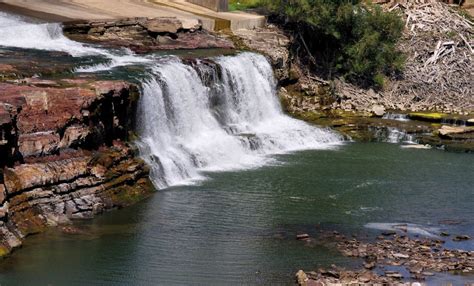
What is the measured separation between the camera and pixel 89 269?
23.3 meters

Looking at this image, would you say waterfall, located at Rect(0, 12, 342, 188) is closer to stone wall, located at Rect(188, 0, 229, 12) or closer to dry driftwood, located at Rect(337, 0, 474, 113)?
dry driftwood, located at Rect(337, 0, 474, 113)

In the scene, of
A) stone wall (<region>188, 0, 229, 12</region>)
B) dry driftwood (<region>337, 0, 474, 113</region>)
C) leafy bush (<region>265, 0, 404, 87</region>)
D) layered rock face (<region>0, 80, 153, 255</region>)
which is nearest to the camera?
layered rock face (<region>0, 80, 153, 255</region>)

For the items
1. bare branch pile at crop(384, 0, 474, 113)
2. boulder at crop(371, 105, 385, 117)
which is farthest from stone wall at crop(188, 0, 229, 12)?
boulder at crop(371, 105, 385, 117)

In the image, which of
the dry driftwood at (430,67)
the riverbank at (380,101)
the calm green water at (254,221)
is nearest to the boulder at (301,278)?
the calm green water at (254,221)

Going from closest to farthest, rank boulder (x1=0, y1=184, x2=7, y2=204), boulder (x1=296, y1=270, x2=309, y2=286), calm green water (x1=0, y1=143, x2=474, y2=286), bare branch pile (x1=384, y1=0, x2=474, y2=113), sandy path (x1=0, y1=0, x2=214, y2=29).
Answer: boulder (x1=296, y1=270, x2=309, y2=286), calm green water (x1=0, y1=143, x2=474, y2=286), boulder (x1=0, y1=184, x2=7, y2=204), sandy path (x1=0, y1=0, x2=214, y2=29), bare branch pile (x1=384, y1=0, x2=474, y2=113)

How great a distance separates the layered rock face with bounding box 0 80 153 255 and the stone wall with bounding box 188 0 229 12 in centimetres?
1914

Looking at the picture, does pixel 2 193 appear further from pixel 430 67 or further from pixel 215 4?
pixel 430 67

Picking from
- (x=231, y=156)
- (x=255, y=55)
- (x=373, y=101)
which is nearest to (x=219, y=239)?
(x=231, y=156)

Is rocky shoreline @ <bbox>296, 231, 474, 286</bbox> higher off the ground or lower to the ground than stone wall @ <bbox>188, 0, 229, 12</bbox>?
lower

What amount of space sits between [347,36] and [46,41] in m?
15.7

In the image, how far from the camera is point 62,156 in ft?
90.6

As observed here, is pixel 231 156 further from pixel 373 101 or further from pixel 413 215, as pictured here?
pixel 373 101

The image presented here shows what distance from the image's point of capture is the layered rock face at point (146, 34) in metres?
40.2

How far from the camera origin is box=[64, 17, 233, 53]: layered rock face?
4016cm
